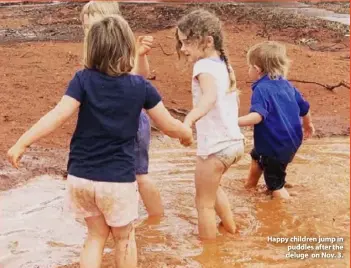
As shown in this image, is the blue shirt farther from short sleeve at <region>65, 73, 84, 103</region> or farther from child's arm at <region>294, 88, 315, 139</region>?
short sleeve at <region>65, 73, 84, 103</region>

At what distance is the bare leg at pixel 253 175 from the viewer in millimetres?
5613

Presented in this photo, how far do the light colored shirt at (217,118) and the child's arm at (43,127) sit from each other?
1.06m

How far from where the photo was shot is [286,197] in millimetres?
5457

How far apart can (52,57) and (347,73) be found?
163 inches

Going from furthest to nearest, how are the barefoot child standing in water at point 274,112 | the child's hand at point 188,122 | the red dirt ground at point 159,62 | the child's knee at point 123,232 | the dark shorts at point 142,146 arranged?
1. the red dirt ground at point 159,62
2. the barefoot child standing in water at point 274,112
3. the dark shorts at point 142,146
4. the child's hand at point 188,122
5. the child's knee at point 123,232

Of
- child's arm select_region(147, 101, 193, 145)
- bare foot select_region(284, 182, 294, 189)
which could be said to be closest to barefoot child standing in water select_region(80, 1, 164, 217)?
child's arm select_region(147, 101, 193, 145)

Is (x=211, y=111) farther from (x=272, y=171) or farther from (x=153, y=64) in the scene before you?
(x=153, y=64)

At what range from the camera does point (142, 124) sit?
4719 mm

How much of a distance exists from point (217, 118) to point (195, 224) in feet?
2.95

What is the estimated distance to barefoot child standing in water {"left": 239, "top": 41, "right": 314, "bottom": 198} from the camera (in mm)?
5228

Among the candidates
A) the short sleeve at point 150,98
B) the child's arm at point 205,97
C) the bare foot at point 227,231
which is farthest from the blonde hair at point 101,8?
the bare foot at point 227,231

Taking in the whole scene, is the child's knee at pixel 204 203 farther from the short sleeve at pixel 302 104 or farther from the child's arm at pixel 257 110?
the short sleeve at pixel 302 104

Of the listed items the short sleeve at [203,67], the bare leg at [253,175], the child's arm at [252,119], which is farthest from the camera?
the bare leg at [253,175]

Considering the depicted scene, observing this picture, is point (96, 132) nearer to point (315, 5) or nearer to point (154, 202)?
point (154, 202)
